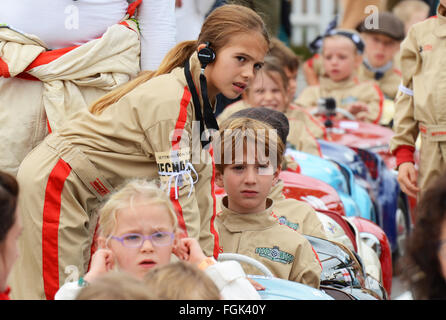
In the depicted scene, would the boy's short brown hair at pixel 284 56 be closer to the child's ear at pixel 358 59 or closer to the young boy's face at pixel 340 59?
the young boy's face at pixel 340 59

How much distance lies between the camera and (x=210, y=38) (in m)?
3.62

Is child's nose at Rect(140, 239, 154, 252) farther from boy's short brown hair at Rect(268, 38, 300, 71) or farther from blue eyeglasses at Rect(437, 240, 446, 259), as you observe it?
boy's short brown hair at Rect(268, 38, 300, 71)

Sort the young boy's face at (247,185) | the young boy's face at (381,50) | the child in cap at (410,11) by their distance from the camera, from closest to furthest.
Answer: the young boy's face at (247,185) < the young boy's face at (381,50) < the child in cap at (410,11)

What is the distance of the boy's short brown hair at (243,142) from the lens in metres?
3.93

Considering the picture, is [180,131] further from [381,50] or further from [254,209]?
[381,50]

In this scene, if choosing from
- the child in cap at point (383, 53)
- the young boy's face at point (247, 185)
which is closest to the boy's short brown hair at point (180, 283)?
the young boy's face at point (247, 185)

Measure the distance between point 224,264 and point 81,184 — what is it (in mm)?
880

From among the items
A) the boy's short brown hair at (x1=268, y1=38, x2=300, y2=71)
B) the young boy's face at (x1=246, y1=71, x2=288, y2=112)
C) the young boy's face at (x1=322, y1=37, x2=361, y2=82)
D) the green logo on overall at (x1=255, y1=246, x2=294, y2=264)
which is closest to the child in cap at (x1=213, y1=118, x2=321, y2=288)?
the green logo on overall at (x1=255, y1=246, x2=294, y2=264)

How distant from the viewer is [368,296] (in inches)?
149

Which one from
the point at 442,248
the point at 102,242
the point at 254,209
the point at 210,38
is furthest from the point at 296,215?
the point at 442,248

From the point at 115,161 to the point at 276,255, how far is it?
32.0 inches

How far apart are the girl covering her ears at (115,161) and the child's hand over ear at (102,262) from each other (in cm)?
41
